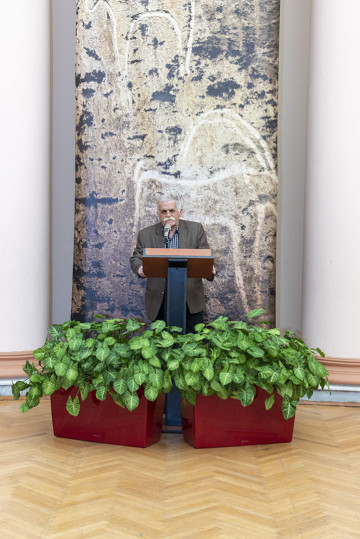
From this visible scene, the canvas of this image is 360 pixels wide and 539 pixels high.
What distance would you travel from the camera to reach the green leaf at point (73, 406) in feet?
11.0

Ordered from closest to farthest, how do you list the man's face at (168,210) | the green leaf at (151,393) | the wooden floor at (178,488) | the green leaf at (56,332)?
1. the wooden floor at (178,488)
2. the green leaf at (151,393)
3. the green leaf at (56,332)
4. the man's face at (168,210)

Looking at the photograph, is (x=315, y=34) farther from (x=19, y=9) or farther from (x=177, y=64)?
(x=19, y=9)

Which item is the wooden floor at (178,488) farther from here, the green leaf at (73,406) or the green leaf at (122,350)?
the green leaf at (122,350)

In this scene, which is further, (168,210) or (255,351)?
(168,210)

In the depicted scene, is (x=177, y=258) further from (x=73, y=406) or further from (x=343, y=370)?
(x=343, y=370)

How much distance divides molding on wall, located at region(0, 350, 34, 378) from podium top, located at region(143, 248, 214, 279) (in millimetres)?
1614

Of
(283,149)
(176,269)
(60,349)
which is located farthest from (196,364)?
(283,149)

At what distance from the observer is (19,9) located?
15.5 ft

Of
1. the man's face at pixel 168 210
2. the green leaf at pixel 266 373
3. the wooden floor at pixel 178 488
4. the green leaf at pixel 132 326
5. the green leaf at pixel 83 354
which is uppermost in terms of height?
the man's face at pixel 168 210

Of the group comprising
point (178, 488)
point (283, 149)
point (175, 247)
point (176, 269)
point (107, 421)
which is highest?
point (283, 149)

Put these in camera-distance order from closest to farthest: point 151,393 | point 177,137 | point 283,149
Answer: point 151,393, point 177,137, point 283,149

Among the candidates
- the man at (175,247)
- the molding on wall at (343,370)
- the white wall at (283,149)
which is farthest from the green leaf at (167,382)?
the white wall at (283,149)

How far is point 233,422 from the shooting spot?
3441 mm

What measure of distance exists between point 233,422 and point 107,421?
28.1 inches
